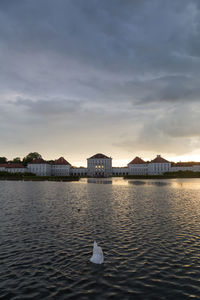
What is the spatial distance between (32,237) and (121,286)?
972 cm

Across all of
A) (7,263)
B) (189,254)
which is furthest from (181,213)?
(7,263)

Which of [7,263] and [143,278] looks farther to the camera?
[7,263]

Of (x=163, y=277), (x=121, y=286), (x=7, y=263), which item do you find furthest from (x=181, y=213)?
(x=7, y=263)

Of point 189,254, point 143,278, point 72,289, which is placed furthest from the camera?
point 189,254

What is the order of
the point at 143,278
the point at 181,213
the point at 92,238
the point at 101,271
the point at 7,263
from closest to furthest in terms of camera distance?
the point at 143,278 < the point at 101,271 < the point at 7,263 < the point at 92,238 < the point at 181,213

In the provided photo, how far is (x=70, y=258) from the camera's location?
45.3 ft

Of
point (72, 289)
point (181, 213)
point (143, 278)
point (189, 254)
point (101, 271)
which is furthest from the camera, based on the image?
point (181, 213)

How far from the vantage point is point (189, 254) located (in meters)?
14.6

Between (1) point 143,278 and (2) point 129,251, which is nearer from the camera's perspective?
(1) point 143,278

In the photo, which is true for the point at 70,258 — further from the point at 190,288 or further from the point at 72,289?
the point at 190,288

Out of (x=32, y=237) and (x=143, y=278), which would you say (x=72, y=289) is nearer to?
(x=143, y=278)

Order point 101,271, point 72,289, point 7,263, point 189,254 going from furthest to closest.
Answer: point 189,254 → point 7,263 → point 101,271 → point 72,289

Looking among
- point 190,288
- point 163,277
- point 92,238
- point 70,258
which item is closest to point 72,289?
point 70,258

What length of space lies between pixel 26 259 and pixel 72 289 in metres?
4.69
